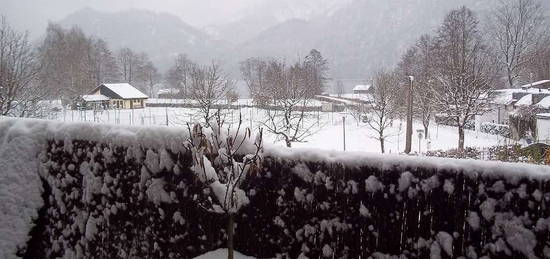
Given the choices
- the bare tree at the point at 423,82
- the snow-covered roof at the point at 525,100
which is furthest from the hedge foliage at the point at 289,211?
the snow-covered roof at the point at 525,100

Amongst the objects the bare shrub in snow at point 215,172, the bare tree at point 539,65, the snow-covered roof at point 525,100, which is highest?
the bare tree at point 539,65

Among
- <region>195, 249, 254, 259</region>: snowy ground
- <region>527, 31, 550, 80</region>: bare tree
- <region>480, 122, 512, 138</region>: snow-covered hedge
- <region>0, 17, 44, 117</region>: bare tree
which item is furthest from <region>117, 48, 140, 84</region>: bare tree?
<region>195, 249, 254, 259</region>: snowy ground

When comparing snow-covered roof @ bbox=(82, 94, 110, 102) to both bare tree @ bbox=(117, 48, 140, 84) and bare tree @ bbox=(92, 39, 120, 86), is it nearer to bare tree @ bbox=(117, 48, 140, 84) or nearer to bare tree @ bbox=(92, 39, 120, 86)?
bare tree @ bbox=(92, 39, 120, 86)

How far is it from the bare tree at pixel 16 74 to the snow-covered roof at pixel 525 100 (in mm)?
33003

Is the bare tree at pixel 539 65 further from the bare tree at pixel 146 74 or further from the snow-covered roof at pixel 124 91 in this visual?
the bare tree at pixel 146 74

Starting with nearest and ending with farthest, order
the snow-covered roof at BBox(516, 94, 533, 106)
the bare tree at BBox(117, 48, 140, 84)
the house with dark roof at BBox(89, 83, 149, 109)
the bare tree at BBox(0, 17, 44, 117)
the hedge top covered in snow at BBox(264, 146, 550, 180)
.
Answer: the hedge top covered in snow at BBox(264, 146, 550, 180)
the bare tree at BBox(0, 17, 44, 117)
the snow-covered roof at BBox(516, 94, 533, 106)
the house with dark roof at BBox(89, 83, 149, 109)
the bare tree at BBox(117, 48, 140, 84)

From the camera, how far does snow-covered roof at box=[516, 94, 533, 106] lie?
29791mm

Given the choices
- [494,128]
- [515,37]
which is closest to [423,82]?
[494,128]

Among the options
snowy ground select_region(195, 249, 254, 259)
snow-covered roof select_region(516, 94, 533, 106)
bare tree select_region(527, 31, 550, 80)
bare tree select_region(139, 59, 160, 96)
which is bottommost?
snowy ground select_region(195, 249, 254, 259)

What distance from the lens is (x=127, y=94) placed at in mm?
55344

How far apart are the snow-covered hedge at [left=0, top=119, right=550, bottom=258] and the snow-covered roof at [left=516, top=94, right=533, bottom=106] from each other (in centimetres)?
3074

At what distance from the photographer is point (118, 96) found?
53844 millimetres

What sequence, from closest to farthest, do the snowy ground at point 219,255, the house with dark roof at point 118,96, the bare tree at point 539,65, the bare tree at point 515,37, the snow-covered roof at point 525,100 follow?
the snowy ground at point 219,255, the snow-covered roof at point 525,100, the bare tree at point 515,37, the bare tree at point 539,65, the house with dark roof at point 118,96

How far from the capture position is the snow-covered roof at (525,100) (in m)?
29.8
